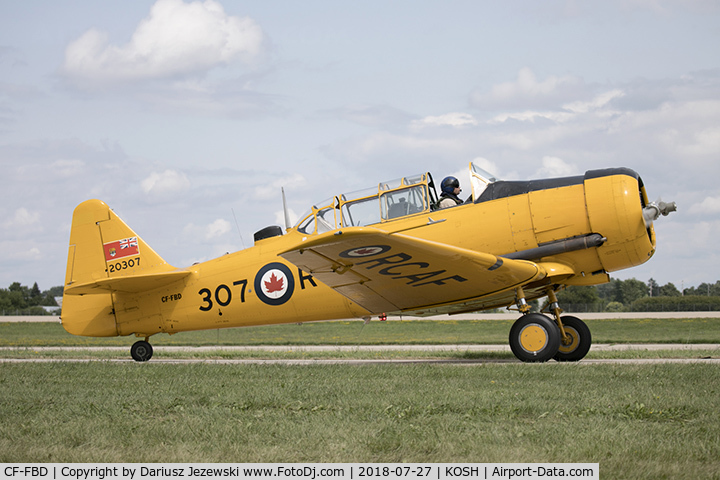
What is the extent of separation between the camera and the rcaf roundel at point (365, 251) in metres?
9.67

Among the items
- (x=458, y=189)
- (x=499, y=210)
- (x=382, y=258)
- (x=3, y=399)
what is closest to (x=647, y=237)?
(x=499, y=210)

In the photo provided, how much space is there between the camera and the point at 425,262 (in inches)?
A: 407

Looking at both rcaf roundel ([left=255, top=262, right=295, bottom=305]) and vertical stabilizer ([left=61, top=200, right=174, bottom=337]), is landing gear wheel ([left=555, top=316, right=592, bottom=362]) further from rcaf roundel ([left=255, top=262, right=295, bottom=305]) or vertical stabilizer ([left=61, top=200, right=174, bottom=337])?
vertical stabilizer ([left=61, top=200, right=174, bottom=337])

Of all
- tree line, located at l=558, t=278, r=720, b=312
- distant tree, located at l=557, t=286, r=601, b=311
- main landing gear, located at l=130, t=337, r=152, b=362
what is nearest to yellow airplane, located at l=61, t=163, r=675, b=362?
main landing gear, located at l=130, t=337, r=152, b=362

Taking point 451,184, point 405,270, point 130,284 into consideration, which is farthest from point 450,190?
point 130,284

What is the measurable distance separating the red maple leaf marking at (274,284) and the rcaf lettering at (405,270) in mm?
2571

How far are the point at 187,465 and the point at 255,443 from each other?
676mm

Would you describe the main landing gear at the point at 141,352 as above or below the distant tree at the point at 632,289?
above

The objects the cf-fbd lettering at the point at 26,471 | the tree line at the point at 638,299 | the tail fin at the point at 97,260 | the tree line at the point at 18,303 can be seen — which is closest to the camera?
the cf-fbd lettering at the point at 26,471

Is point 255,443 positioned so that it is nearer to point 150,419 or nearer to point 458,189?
point 150,419

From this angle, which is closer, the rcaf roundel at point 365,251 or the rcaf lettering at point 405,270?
the rcaf roundel at point 365,251

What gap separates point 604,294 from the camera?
132875 mm

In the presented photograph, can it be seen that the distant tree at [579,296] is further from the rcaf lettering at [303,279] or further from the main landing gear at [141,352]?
the rcaf lettering at [303,279]
